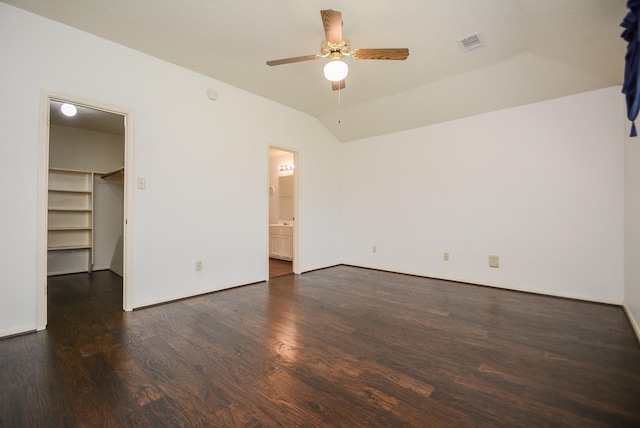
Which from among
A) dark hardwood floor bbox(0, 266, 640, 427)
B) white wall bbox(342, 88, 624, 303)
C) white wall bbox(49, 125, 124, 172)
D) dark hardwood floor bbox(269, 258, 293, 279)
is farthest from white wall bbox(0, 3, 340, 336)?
white wall bbox(49, 125, 124, 172)

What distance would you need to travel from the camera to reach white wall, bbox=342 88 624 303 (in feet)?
10.4

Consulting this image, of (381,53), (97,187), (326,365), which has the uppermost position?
(381,53)

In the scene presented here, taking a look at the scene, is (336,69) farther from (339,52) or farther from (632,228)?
(632,228)

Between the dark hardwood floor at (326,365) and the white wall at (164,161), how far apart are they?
1.74ft

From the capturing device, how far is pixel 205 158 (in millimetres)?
3586

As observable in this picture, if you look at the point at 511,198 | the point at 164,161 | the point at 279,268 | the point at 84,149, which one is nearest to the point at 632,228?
the point at 511,198

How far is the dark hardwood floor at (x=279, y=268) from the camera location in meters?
4.82

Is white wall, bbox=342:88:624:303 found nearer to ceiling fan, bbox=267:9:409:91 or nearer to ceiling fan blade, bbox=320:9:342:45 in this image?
ceiling fan, bbox=267:9:409:91

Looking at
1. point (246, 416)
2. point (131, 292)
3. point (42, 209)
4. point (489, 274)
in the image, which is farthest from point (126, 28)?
point (489, 274)

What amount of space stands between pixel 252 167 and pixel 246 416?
325 cm

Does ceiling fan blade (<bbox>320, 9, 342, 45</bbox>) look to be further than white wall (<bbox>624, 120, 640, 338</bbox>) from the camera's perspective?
No

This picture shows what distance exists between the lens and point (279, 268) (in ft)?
17.4

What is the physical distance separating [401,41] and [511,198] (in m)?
2.52

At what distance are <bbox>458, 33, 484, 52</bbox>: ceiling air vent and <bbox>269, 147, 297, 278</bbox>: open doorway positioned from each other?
3.70m
